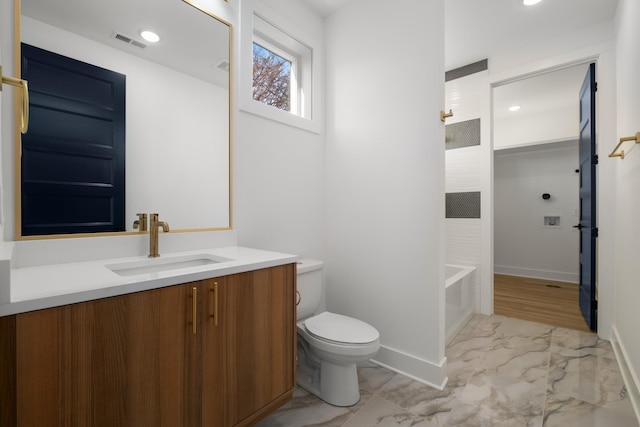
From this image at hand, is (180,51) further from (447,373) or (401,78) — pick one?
(447,373)

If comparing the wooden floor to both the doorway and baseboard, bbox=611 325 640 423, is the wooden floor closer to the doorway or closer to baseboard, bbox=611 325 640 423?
the doorway

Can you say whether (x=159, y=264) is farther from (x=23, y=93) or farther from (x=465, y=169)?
(x=465, y=169)

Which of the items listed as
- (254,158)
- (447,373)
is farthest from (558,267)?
(254,158)

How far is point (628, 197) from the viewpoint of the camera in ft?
6.05

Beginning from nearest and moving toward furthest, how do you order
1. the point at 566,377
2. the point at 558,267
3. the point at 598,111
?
the point at 566,377, the point at 598,111, the point at 558,267

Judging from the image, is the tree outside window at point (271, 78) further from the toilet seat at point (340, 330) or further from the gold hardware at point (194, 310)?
the toilet seat at point (340, 330)

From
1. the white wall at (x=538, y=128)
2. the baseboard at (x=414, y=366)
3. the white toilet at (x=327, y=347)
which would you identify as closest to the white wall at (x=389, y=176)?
the baseboard at (x=414, y=366)

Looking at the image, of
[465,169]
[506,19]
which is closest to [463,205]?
[465,169]

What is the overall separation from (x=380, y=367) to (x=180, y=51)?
232 cm

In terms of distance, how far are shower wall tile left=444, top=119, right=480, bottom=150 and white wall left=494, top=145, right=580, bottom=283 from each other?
215cm

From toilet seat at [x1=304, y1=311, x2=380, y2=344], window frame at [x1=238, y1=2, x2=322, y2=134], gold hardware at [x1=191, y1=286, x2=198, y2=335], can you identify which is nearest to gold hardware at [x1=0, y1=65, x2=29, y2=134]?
gold hardware at [x1=191, y1=286, x2=198, y2=335]

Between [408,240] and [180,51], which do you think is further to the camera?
[408,240]

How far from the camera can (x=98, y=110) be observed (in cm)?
127

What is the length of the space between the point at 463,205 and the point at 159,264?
293cm
